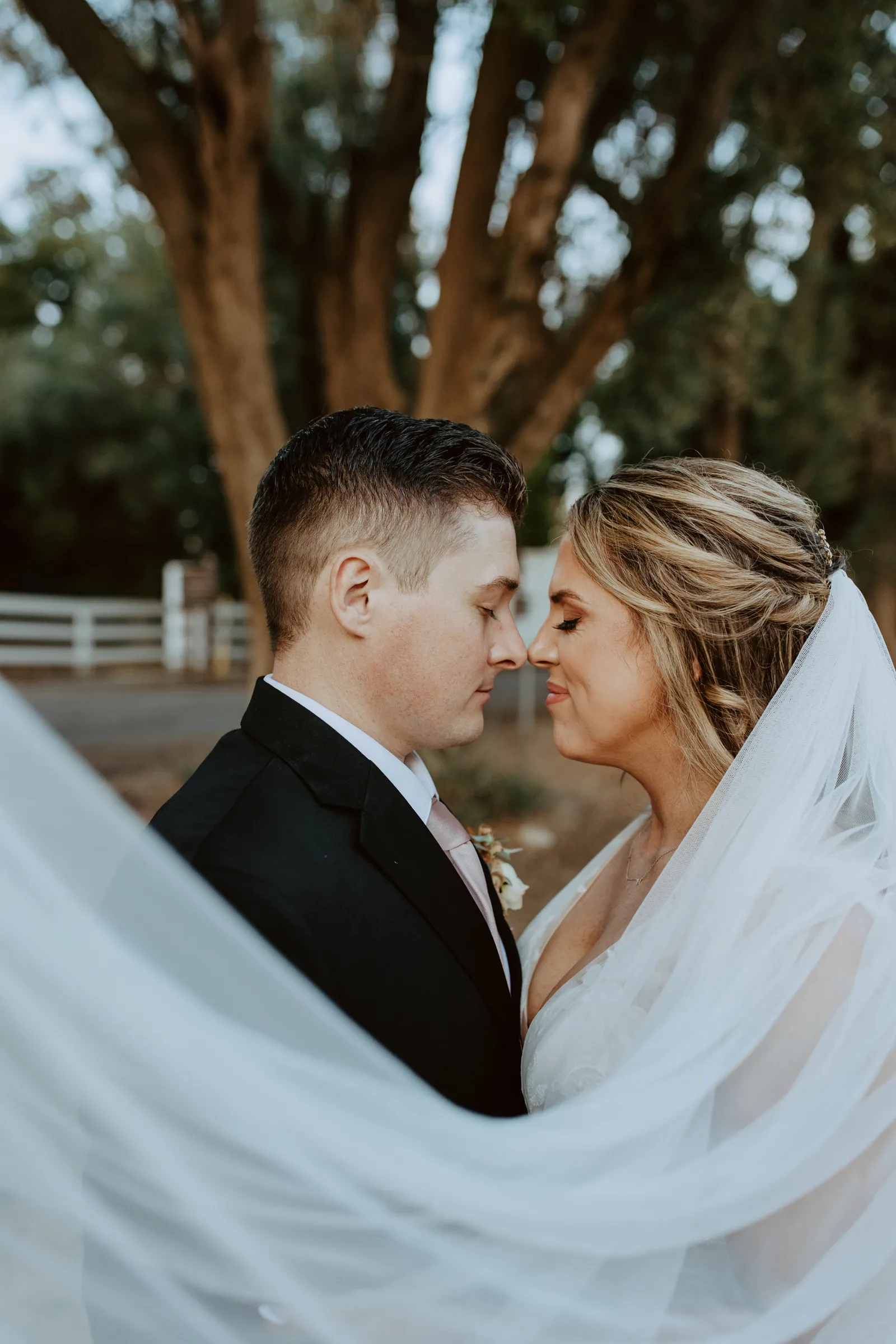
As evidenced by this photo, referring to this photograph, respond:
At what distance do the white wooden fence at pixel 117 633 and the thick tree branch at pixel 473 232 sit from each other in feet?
44.5

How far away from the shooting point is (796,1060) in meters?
1.69

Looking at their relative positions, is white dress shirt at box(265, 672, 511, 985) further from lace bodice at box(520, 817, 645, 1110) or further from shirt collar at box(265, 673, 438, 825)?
lace bodice at box(520, 817, 645, 1110)

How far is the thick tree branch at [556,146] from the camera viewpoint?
591cm

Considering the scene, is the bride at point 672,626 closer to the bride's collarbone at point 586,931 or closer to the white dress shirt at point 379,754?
the bride's collarbone at point 586,931

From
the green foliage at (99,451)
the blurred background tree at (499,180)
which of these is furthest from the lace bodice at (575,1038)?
the green foliage at (99,451)

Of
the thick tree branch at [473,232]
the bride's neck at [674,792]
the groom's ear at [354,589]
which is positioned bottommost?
the bride's neck at [674,792]

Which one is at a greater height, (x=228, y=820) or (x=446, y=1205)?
(x=228, y=820)

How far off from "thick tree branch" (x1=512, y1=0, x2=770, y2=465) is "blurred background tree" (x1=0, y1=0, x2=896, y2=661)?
0.6 inches

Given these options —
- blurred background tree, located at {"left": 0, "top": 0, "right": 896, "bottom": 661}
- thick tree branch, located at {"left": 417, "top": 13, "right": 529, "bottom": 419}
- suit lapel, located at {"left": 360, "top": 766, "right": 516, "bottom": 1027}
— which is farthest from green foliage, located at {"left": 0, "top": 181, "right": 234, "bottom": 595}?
suit lapel, located at {"left": 360, "top": 766, "right": 516, "bottom": 1027}

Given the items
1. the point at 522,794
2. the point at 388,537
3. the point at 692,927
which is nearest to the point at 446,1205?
the point at 692,927

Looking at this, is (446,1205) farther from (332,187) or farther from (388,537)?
(332,187)

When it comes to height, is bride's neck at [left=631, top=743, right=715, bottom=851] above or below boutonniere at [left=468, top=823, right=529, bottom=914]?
above

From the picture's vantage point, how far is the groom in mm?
1667

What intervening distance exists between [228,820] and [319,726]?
0.26 m
